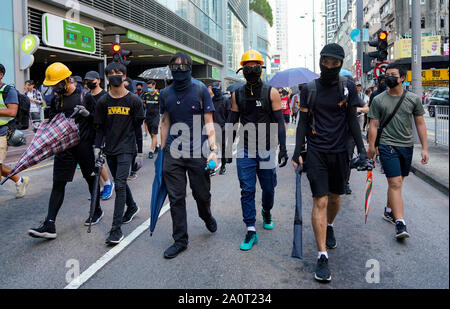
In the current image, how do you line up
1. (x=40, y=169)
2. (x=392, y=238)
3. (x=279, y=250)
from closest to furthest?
(x=279, y=250) → (x=392, y=238) → (x=40, y=169)

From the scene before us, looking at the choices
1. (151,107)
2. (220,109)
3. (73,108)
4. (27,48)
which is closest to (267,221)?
(73,108)

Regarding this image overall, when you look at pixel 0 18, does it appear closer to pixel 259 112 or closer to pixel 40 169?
pixel 40 169

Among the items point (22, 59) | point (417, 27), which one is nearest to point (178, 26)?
point (22, 59)

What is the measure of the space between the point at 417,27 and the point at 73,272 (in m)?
12.0

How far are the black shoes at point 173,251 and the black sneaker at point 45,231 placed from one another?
1.47 metres

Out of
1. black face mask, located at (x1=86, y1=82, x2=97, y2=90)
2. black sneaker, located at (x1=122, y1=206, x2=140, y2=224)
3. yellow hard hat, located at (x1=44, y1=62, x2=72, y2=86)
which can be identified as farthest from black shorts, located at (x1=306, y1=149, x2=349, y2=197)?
black face mask, located at (x1=86, y1=82, x2=97, y2=90)

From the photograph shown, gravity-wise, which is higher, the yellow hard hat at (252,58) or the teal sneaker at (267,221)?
the yellow hard hat at (252,58)

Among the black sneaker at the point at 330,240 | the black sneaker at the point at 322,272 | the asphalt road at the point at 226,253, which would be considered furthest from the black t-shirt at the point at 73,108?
the black sneaker at the point at 322,272

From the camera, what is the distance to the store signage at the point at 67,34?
1638cm

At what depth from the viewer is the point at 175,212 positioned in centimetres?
435

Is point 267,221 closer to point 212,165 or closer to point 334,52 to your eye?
point 212,165

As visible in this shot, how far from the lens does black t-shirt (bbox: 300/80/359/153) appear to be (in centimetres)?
378

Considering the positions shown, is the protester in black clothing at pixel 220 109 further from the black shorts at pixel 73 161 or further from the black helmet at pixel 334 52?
the black helmet at pixel 334 52

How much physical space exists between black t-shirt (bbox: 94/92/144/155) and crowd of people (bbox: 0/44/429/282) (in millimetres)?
11
